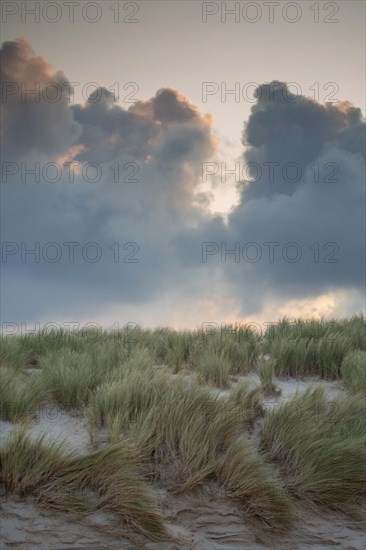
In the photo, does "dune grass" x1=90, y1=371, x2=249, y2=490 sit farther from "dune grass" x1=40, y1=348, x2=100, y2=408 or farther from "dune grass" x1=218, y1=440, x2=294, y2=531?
"dune grass" x1=40, y1=348, x2=100, y2=408

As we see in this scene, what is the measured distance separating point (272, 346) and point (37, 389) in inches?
157

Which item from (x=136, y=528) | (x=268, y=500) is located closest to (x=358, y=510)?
(x=268, y=500)

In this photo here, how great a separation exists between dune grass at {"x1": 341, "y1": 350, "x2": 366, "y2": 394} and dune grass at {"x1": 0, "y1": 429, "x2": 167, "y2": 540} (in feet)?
11.4

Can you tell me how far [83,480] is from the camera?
16.0ft

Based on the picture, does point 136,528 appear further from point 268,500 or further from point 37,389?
point 37,389

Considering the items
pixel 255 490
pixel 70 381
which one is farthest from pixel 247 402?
pixel 70 381

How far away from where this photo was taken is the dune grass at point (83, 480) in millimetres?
4614

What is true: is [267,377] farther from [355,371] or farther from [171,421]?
[171,421]

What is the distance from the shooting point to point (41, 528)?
175 inches

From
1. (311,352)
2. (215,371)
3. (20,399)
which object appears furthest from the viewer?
(311,352)

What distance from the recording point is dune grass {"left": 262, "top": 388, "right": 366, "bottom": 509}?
5.32 metres

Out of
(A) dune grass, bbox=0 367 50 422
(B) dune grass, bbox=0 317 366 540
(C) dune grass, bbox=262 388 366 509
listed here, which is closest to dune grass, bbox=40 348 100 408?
(B) dune grass, bbox=0 317 366 540

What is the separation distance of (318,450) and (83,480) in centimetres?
227

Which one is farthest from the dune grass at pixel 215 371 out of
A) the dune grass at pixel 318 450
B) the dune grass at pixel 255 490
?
the dune grass at pixel 255 490
